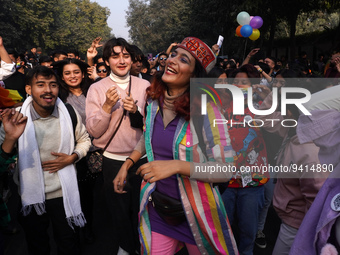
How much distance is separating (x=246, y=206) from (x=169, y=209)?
1.19 m

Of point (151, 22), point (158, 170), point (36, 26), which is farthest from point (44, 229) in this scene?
point (151, 22)

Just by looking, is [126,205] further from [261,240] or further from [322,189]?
[322,189]

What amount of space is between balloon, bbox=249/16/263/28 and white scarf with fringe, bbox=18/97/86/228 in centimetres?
904

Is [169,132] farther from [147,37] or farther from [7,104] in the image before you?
[147,37]

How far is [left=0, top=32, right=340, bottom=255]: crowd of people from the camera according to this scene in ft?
6.06

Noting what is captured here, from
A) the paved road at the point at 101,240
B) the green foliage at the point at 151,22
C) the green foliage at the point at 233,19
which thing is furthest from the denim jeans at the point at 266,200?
the green foliage at the point at 151,22

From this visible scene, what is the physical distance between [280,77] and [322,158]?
2330 mm

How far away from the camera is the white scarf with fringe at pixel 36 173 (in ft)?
8.74

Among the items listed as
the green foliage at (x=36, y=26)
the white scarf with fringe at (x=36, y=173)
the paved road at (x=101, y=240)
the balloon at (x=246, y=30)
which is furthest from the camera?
the green foliage at (x=36, y=26)

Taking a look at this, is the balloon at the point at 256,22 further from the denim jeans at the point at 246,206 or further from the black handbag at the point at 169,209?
the black handbag at the point at 169,209

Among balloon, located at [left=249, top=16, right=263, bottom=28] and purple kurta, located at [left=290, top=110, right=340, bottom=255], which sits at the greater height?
balloon, located at [left=249, top=16, right=263, bottom=28]

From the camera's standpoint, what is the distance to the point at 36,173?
2705mm

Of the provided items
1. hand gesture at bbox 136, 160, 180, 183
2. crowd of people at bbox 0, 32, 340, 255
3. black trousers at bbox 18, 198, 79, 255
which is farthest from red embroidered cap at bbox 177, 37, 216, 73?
black trousers at bbox 18, 198, 79, 255

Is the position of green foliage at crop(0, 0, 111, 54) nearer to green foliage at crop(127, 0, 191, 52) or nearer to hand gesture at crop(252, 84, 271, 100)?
green foliage at crop(127, 0, 191, 52)
